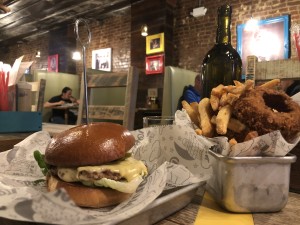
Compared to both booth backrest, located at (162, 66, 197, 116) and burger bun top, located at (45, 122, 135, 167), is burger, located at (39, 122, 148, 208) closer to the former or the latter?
burger bun top, located at (45, 122, 135, 167)

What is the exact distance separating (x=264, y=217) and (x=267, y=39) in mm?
4790

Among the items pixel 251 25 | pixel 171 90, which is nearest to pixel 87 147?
pixel 171 90

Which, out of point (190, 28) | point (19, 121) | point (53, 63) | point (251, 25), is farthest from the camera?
point (53, 63)

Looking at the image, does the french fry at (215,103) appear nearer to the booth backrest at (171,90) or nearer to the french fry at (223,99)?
the french fry at (223,99)

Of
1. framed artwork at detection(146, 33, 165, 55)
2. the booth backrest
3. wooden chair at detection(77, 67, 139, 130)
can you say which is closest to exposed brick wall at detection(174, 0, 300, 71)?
framed artwork at detection(146, 33, 165, 55)

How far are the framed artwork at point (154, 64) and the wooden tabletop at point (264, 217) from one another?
5455mm

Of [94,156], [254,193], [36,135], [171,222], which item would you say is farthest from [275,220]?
[36,135]

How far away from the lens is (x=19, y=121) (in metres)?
1.76

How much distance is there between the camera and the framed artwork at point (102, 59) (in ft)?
25.7

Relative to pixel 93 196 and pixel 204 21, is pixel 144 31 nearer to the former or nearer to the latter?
pixel 204 21

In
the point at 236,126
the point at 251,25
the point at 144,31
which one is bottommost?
the point at 236,126

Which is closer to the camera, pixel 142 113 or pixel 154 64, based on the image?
pixel 142 113

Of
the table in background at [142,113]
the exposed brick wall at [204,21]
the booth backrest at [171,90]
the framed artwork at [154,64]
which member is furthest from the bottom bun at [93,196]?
the framed artwork at [154,64]

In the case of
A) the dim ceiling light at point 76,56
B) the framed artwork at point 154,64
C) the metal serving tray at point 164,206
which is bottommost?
the metal serving tray at point 164,206
